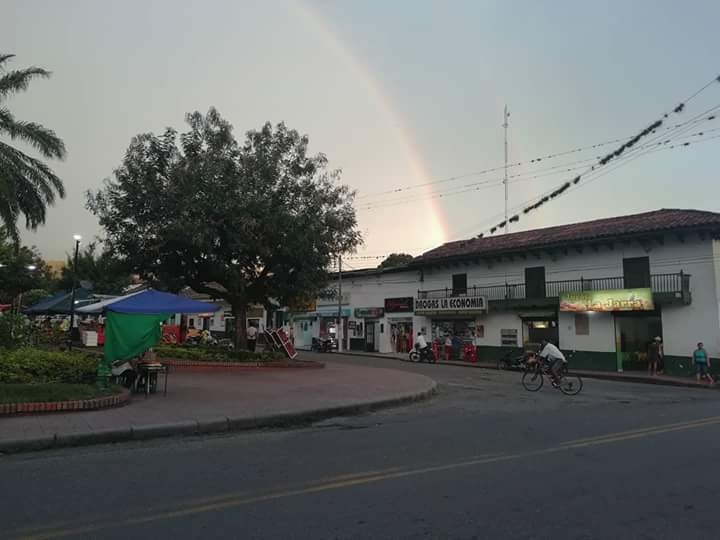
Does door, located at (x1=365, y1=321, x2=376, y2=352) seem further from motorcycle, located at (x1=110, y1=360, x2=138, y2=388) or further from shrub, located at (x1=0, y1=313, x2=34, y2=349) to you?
motorcycle, located at (x1=110, y1=360, x2=138, y2=388)

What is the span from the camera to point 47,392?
10719 mm

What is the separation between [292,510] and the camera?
5.21m

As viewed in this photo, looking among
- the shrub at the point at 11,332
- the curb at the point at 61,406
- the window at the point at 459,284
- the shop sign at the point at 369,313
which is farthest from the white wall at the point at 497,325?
the curb at the point at 61,406

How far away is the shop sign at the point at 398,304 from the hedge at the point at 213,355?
17.8 metres

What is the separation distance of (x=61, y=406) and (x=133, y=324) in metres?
3.11

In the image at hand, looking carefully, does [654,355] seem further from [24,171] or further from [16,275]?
[16,275]

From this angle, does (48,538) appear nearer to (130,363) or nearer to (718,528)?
(718,528)

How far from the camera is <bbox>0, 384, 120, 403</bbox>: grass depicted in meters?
10.2

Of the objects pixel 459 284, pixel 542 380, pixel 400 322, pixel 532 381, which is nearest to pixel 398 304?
pixel 400 322

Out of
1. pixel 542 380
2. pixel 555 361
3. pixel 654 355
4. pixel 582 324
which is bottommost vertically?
pixel 542 380

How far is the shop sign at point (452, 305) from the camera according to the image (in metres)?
34.9

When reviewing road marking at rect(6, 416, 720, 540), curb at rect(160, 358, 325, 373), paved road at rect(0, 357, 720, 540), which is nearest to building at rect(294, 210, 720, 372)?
curb at rect(160, 358, 325, 373)

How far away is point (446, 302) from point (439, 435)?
27837 millimetres

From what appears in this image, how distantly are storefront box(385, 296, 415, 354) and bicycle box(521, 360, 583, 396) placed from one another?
20356 mm
